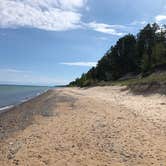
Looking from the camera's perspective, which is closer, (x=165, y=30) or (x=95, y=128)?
(x=95, y=128)

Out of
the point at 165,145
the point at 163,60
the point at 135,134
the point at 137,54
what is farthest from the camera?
the point at 137,54

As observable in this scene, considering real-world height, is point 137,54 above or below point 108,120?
above

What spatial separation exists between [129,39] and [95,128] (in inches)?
3158

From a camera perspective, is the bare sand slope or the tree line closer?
the bare sand slope

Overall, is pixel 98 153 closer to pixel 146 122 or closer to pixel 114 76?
pixel 146 122

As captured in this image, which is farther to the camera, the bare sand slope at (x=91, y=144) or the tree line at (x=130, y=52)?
the tree line at (x=130, y=52)

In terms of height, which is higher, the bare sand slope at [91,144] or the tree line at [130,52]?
the tree line at [130,52]

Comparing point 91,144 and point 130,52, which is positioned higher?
point 130,52

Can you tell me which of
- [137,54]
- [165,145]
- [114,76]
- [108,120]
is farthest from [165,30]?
[165,145]

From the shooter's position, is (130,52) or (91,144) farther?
(130,52)

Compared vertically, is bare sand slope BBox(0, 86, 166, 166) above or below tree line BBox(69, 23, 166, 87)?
below

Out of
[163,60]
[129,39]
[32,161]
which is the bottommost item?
[32,161]

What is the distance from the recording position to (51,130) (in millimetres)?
14930

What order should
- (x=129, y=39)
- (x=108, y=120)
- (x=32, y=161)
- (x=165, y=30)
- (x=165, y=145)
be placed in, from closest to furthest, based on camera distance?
(x=32, y=161), (x=165, y=145), (x=108, y=120), (x=165, y=30), (x=129, y=39)
